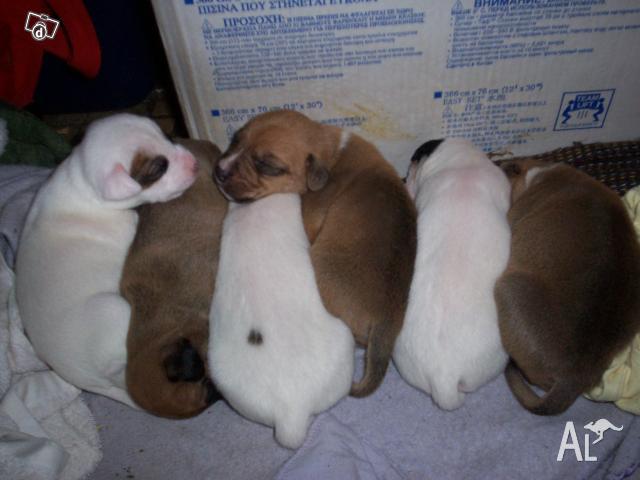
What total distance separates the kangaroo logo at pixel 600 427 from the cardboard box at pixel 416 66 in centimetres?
164

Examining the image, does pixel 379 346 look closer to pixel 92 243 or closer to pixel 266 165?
pixel 266 165

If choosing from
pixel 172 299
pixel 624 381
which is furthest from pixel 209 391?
pixel 624 381

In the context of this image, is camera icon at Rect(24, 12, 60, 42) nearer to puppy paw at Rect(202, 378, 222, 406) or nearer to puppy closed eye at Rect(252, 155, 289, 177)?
puppy closed eye at Rect(252, 155, 289, 177)

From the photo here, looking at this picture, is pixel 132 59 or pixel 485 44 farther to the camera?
pixel 132 59

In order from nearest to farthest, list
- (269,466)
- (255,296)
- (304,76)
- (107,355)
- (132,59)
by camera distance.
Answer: (255,296)
(107,355)
(269,466)
(304,76)
(132,59)

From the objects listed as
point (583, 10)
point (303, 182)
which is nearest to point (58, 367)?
point (303, 182)

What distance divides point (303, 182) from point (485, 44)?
3.81 feet

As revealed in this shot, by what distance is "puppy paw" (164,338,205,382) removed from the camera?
2123 mm

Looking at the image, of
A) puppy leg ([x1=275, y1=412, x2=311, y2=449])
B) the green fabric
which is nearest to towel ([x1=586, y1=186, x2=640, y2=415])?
puppy leg ([x1=275, y1=412, x2=311, y2=449])

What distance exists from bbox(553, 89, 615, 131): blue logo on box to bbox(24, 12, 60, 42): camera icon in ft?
9.95

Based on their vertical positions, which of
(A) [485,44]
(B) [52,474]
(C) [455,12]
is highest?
(C) [455,12]

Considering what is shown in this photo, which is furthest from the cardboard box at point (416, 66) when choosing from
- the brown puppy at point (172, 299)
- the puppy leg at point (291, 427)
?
the puppy leg at point (291, 427)

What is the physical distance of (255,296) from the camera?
2006 mm

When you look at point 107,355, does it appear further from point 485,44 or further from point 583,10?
point 583,10
